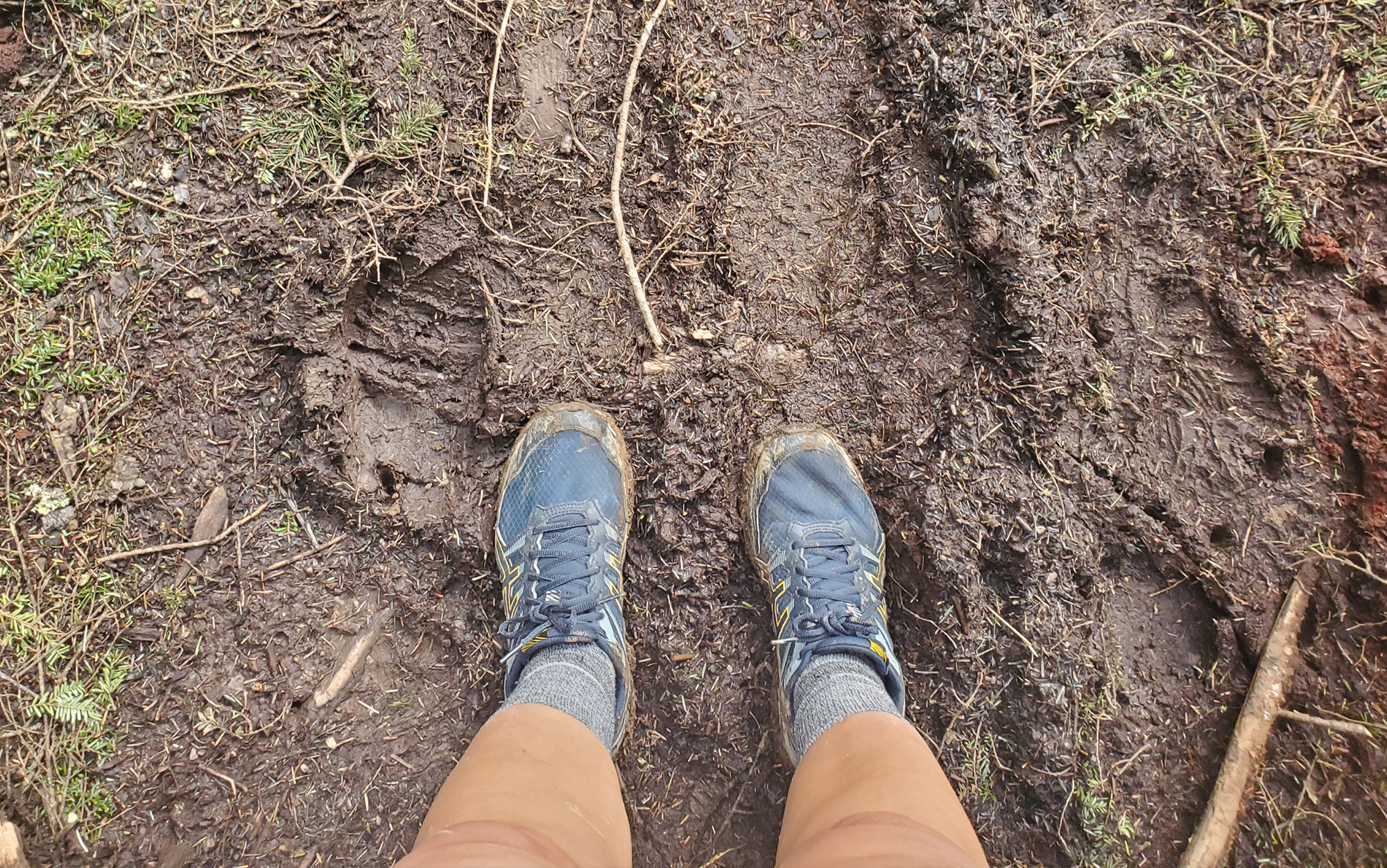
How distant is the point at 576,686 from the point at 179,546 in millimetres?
1372

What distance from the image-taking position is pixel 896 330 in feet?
7.13

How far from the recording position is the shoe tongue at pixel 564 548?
2.13m

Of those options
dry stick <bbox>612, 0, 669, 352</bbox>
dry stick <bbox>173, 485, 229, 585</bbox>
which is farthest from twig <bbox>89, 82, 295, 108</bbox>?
dry stick <bbox>173, 485, 229, 585</bbox>

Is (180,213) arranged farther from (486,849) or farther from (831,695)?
(831,695)

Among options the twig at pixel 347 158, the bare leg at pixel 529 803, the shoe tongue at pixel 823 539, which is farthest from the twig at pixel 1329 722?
the twig at pixel 347 158

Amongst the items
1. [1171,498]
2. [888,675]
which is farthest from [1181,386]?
[888,675]

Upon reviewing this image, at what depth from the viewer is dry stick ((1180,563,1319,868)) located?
6.36ft

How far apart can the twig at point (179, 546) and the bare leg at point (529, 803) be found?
1104 millimetres

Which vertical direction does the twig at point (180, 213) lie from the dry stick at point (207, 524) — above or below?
above

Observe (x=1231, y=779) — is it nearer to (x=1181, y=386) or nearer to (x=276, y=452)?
(x=1181, y=386)

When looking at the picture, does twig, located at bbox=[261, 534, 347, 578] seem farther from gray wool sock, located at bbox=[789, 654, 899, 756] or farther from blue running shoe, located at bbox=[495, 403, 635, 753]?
gray wool sock, located at bbox=[789, 654, 899, 756]

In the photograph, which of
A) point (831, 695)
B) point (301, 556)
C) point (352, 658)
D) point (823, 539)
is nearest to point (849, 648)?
point (831, 695)

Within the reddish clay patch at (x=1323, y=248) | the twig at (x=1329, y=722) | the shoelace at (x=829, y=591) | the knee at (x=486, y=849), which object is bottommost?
the twig at (x=1329, y=722)

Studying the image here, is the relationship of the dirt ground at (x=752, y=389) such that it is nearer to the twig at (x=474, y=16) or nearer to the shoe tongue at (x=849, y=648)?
the twig at (x=474, y=16)
